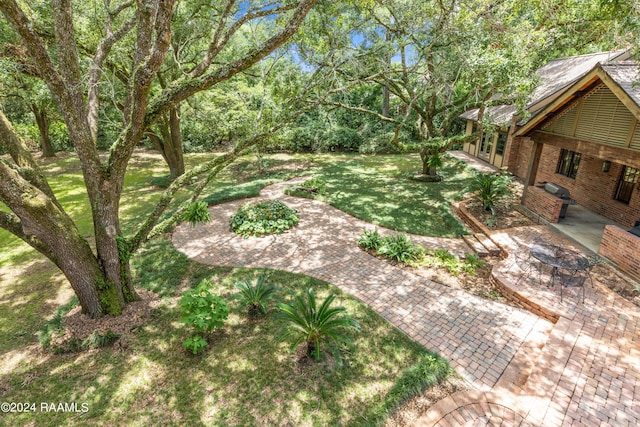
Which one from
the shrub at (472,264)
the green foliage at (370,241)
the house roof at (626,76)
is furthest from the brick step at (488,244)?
the house roof at (626,76)

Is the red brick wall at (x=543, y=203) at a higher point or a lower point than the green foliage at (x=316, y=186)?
higher

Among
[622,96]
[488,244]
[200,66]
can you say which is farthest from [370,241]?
[622,96]

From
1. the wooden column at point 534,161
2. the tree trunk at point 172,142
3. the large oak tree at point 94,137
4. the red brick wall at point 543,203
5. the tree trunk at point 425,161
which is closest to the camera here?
the large oak tree at point 94,137

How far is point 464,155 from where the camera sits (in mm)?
22656

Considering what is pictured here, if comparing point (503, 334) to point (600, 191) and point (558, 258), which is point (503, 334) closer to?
point (558, 258)

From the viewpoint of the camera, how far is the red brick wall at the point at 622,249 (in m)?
7.16

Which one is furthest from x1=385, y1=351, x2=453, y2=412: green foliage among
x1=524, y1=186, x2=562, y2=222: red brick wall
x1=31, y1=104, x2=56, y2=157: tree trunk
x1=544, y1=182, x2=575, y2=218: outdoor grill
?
x1=31, y1=104, x2=56, y2=157: tree trunk

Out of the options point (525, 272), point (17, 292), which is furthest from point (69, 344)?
point (525, 272)

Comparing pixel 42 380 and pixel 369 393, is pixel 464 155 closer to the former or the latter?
pixel 369 393

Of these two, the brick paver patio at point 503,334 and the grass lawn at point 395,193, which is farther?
the grass lawn at point 395,193

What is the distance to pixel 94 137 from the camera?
20.2ft

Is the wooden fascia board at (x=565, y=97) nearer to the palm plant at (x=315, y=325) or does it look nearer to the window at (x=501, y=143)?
the window at (x=501, y=143)

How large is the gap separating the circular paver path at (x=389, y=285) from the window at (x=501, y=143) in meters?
11.1

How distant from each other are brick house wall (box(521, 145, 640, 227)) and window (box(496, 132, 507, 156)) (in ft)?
15.9
